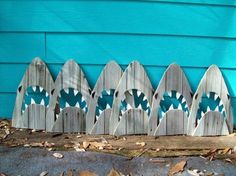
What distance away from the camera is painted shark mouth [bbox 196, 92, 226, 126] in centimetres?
331

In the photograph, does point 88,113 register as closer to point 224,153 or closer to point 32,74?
point 32,74

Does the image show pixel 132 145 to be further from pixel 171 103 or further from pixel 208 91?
pixel 208 91

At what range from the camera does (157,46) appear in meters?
3.23

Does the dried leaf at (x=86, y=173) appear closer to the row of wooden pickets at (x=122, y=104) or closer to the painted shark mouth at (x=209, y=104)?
the row of wooden pickets at (x=122, y=104)

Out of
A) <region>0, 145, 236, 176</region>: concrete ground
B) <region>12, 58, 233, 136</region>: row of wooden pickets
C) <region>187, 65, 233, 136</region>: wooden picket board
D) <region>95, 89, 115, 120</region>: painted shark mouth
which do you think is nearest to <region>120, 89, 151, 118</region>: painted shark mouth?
<region>12, 58, 233, 136</region>: row of wooden pickets

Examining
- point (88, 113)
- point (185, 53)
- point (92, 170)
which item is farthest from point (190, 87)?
point (92, 170)

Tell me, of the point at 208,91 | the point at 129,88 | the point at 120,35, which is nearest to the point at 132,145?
the point at 129,88

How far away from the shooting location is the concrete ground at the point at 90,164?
2.69 meters

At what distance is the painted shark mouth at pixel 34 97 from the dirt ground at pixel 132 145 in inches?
9.7

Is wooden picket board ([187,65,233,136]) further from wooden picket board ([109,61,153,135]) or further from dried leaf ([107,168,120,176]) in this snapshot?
dried leaf ([107,168,120,176])

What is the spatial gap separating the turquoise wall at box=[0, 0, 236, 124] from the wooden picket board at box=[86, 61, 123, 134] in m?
0.09

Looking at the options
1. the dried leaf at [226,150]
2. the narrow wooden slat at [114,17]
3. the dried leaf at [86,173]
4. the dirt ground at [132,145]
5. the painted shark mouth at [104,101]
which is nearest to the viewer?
the dried leaf at [86,173]

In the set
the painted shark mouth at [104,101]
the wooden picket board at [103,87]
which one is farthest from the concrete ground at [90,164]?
the painted shark mouth at [104,101]

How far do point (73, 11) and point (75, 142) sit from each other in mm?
1113
